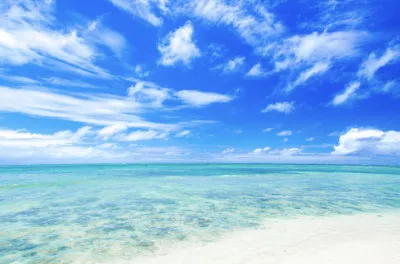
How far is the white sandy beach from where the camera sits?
7.00 metres

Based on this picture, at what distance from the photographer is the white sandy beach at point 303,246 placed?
7.00 m

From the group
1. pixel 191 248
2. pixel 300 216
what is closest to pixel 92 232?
pixel 191 248

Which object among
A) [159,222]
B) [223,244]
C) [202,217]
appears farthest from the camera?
[202,217]

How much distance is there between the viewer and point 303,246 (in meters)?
8.01

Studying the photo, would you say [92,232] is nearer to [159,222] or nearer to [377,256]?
[159,222]

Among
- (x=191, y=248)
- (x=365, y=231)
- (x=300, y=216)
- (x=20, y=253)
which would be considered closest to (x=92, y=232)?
(x=20, y=253)

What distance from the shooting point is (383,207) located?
14992 mm

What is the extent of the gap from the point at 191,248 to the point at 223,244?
1185mm

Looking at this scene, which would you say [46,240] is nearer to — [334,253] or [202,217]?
[202,217]

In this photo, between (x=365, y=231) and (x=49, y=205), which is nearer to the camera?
(x=365, y=231)

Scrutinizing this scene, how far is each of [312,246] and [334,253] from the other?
77 centimetres

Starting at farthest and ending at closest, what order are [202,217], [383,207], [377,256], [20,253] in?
1. [383,207]
2. [202,217]
3. [20,253]
4. [377,256]

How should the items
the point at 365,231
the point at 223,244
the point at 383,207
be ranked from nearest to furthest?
the point at 223,244
the point at 365,231
the point at 383,207

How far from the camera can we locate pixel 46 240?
9023mm
